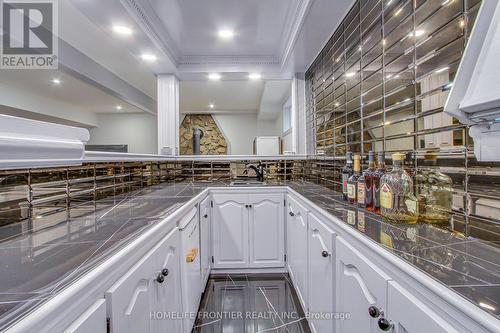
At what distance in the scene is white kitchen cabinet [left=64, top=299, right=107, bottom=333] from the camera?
47 cm

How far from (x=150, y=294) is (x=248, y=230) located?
1.40m

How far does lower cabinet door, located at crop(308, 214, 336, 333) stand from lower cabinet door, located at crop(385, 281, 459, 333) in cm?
40

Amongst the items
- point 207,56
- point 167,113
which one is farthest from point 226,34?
point 167,113

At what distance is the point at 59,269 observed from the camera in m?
0.54

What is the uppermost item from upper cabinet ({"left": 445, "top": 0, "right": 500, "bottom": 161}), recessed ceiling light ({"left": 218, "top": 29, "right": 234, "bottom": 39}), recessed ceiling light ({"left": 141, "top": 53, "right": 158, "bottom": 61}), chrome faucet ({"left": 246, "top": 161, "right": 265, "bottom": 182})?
recessed ceiling light ({"left": 218, "top": 29, "right": 234, "bottom": 39})

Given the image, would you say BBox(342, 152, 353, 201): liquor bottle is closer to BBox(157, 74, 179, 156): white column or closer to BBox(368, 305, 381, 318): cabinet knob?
BBox(368, 305, 381, 318): cabinet knob

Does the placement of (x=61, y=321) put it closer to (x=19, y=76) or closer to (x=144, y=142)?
(x=19, y=76)

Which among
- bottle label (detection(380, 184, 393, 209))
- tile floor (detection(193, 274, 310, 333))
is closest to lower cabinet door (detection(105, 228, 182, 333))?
tile floor (detection(193, 274, 310, 333))

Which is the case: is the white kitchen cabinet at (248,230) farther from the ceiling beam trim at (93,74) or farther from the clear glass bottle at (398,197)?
the ceiling beam trim at (93,74)

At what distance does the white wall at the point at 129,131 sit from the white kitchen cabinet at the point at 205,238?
4704 mm

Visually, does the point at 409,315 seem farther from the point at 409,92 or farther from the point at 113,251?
the point at 409,92

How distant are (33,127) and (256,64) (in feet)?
8.81

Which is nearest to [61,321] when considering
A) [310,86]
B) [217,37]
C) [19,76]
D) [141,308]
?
[141,308]

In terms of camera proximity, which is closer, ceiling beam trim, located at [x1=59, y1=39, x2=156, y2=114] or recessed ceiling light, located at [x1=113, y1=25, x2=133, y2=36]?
recessed ceiling light, located at [x1=113, y1=25, x2=133, y2=36]
